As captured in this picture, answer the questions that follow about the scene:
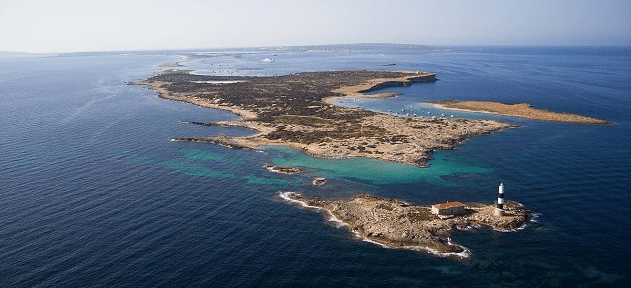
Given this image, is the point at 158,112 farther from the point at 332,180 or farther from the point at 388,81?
the point at 388,81

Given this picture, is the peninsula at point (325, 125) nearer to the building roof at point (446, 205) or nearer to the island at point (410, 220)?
the island at point (410, 220)

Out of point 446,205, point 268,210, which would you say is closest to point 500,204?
point 446,205

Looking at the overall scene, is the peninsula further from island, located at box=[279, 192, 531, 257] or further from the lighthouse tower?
the lighthouse tower

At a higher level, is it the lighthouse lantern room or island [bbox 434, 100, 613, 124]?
island [bbox 434, 100, 613, 124]

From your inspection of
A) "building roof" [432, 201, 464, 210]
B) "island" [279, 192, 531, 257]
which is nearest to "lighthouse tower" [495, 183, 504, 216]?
"island" [279, 192, 531, 257]

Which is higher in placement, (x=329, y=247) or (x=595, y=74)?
(x=595, y=74)

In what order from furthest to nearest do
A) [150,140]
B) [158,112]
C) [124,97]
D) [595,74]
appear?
[595,74] < [124,97] < [158,112] < [150,140]

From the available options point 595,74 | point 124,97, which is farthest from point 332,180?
point 595,74
